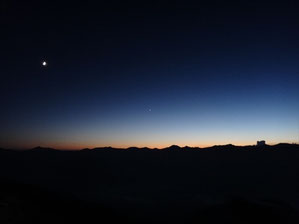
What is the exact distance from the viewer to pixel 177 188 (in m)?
142

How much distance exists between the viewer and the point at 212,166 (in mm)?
177250

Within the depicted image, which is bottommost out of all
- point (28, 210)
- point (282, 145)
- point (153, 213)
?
point (153, 213)

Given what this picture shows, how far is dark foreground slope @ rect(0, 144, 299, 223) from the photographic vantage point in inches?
2552

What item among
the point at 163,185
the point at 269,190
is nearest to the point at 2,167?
the point at 163,185

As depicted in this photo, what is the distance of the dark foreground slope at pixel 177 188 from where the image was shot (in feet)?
213

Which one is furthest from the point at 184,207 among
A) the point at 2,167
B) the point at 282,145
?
the point at 2,167

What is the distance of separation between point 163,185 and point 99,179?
156 feet

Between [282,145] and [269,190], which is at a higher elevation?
[282,145]

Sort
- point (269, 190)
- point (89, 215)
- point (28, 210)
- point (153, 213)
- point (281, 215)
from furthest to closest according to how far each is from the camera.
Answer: point (269, 190) → point (153, 213) → point (281, 215) → point (89, 215) → point (28, 210)

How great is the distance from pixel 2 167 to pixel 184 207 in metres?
152

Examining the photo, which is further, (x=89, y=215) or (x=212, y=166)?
(x=212, y=166)

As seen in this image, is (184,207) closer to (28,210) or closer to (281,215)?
(281,215)

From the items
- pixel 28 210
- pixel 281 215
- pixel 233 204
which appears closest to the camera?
pixel 28 210

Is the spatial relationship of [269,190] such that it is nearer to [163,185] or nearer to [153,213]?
[163,185]
